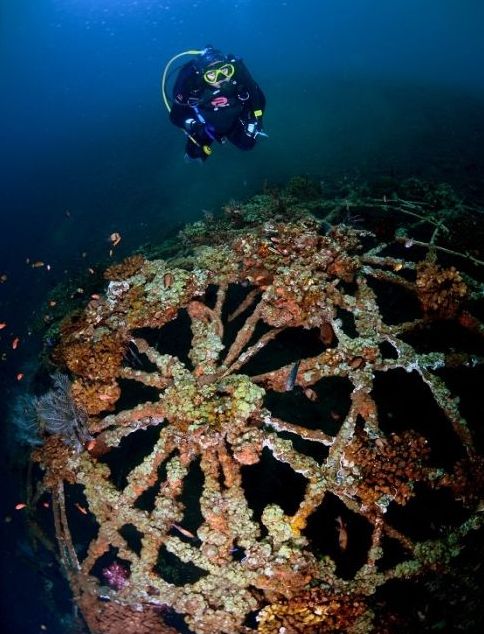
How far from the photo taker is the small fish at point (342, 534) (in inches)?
A: 160

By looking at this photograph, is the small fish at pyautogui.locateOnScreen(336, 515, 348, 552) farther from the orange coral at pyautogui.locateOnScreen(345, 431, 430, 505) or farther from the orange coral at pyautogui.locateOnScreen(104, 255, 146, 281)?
the orange coral at pyautogui.locateOnScreen(104, 255, 146, 281)

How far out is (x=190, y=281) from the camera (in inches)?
214

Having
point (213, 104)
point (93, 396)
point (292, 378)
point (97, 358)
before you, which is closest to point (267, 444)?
point (292, 378)

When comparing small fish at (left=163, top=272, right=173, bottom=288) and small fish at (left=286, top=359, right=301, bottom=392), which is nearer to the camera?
small fish at (left=286, top=359, right=301, bottom=392)

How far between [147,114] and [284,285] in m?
32.0

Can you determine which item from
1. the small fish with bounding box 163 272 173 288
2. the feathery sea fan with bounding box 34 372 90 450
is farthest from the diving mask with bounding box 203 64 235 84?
the feathery sea fan with bounding box 34 372 90 450

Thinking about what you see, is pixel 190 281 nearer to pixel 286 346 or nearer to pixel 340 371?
pixel 286 346

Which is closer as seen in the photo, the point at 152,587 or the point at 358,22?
the point at 152,587

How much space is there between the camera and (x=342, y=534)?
4066 mm

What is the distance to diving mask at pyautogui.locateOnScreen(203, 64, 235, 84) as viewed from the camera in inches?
306

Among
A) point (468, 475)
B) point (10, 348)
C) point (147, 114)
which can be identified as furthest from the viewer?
point (147, 114)

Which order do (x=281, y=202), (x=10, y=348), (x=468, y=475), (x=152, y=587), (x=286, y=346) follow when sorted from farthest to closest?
(x=10, y=348)
(x=281, y=202)
(x=286, y=346)
(x=152, y=587)
(x=468, y=475)

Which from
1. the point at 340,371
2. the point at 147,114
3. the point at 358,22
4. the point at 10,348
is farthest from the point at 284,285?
the point at 358,22

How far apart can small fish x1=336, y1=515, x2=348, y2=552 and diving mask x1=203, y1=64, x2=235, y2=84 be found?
26.0ft
